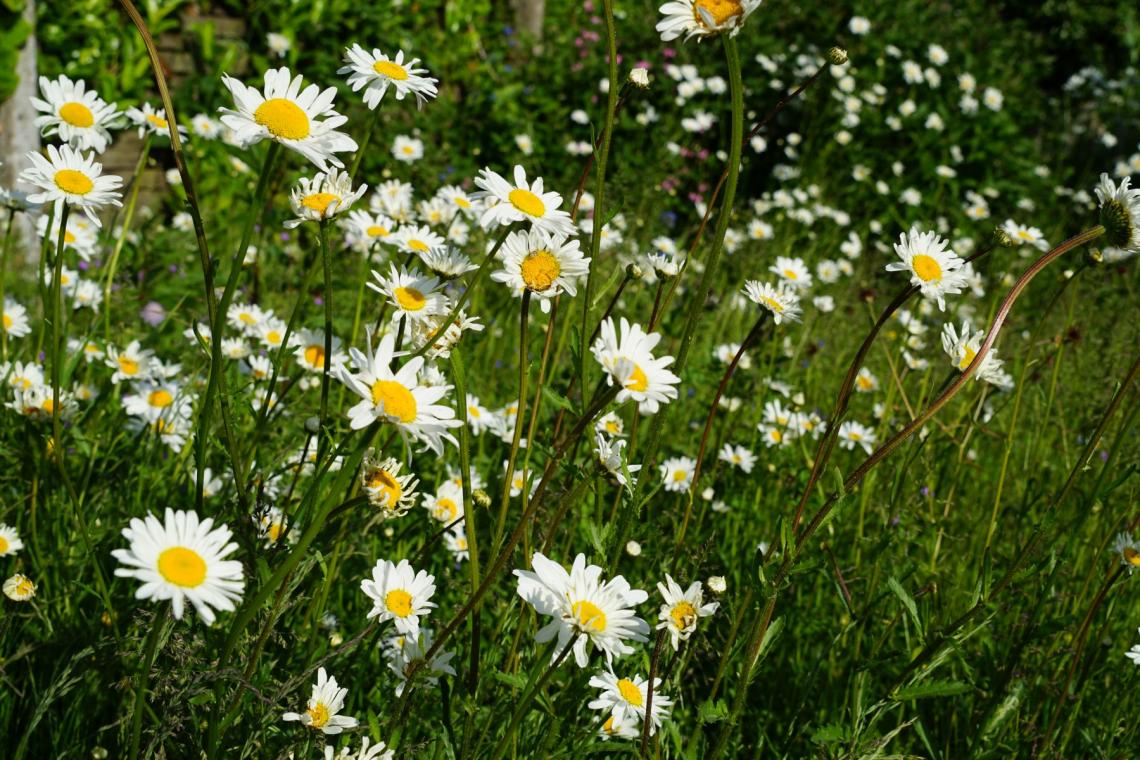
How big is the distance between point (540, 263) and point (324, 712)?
2.14 feet

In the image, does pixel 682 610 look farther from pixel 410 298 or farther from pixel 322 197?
pixel 322 197

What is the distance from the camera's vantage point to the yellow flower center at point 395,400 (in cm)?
100

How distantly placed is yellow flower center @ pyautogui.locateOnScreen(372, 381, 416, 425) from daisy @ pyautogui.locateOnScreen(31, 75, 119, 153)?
2.61ft

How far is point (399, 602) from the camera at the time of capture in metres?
1.32

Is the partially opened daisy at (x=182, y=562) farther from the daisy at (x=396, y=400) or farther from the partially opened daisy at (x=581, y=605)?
the partially opened daisy at (x=581, y=605)

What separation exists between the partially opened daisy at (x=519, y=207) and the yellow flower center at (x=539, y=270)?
0.12ft

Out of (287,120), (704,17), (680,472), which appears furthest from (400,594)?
(680,472)

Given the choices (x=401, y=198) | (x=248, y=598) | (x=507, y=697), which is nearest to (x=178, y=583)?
(x=248, y=598)

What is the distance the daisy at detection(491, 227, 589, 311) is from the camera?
1223 mm

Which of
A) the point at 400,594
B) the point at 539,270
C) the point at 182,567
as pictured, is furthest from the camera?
the point at 400,594

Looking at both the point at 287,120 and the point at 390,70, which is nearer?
the point at 287,120

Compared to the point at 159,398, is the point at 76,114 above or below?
above

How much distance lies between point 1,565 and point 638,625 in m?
1.28

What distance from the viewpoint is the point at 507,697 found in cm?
144
